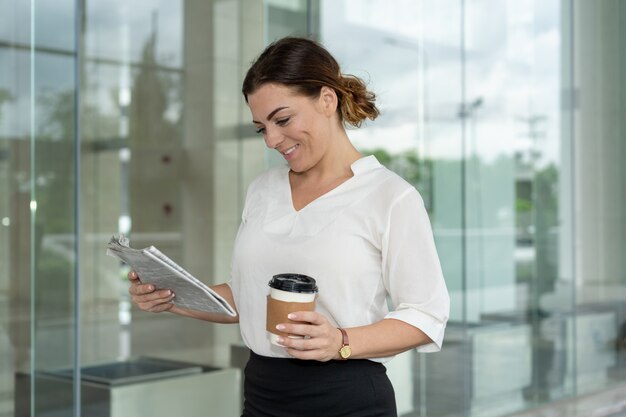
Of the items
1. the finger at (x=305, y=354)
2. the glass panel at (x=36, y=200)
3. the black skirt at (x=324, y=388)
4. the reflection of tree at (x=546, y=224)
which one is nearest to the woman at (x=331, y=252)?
the black skirt at (x=324, y=388)

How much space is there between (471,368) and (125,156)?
4.93 m

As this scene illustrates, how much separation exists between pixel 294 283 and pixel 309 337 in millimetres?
95

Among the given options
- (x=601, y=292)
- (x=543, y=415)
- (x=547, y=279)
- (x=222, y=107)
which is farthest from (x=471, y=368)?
(x=222, y=107)

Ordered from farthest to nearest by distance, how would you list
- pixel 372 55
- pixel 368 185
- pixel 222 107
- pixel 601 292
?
pixel 222 107 → pixel 601 292 → pixel 372 55 → pixel 368 185

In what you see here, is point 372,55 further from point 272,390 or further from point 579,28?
point 272,390

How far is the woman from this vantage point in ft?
5.36

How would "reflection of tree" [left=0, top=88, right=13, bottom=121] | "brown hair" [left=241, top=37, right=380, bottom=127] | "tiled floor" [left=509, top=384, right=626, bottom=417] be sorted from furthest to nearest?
"tiled floor" [left=509, top=384, right=626, bottom=417] → "reflection of tree" [left=0, top=88, right=13, bottom=121] → "brown hair" [left=241, top=37, right=380, bottom=127]

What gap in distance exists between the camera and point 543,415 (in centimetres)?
494

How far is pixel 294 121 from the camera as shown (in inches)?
67.3

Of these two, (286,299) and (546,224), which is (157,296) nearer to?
(286,299)

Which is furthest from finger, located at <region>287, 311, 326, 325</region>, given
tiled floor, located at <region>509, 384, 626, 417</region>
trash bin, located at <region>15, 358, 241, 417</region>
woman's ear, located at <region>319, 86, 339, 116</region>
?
tiled floor, located at <region>509, 384, 626, 417</region>

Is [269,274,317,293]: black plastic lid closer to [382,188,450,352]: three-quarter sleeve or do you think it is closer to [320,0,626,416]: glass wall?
[382,188,450,352]: three-quarter sleeve

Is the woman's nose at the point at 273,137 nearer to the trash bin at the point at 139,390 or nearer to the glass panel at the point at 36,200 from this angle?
the glass panel at the point at 36,200

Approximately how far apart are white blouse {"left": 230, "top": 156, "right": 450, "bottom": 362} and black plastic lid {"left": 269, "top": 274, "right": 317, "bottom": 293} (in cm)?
15
